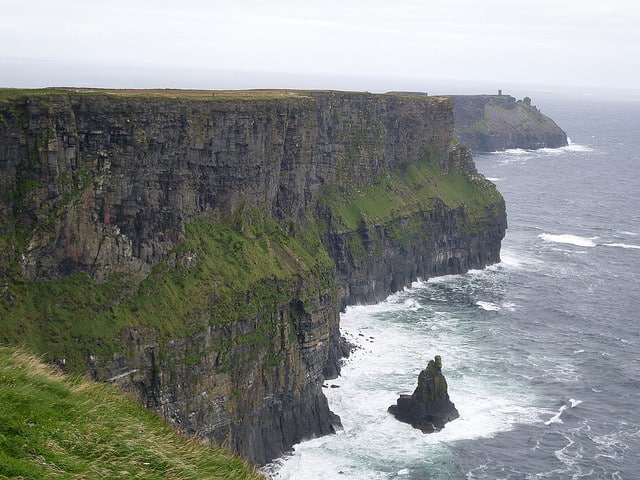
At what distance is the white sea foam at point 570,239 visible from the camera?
14288cm

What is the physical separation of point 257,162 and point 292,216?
13.1m

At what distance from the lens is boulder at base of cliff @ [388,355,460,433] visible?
71562 mm

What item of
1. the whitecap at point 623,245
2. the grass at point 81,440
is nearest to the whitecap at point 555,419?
the grass at point 81,440

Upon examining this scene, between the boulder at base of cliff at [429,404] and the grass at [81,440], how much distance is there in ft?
154

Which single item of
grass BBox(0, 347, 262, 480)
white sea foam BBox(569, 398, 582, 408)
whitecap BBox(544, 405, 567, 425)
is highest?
grass BBox(0, 347, 262, 480)

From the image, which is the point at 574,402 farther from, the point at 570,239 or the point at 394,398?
the point at 570,239

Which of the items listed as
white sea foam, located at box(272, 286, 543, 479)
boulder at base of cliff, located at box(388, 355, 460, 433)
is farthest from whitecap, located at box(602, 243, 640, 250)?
boulder at base of cliff, located at box(388, 355, 460, 433)

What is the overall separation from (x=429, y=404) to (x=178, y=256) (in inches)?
1008

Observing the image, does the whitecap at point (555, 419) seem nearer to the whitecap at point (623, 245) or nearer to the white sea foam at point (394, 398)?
the white sea foam at point (394, 398)

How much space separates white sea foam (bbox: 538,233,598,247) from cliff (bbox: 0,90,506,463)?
2650 inches

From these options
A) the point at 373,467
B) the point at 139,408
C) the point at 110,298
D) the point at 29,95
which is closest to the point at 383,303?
the point at 373,467

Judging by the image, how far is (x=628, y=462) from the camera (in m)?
66.0

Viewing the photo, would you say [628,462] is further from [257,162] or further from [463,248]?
[463,248]

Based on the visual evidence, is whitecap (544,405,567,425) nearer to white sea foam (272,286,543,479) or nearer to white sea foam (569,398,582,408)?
white sea foam (272,286,543,479)
